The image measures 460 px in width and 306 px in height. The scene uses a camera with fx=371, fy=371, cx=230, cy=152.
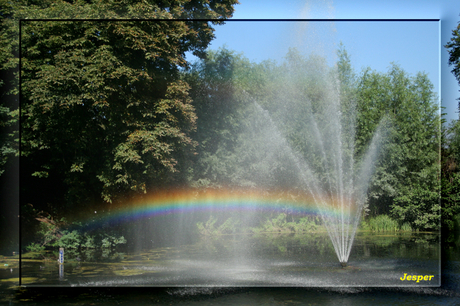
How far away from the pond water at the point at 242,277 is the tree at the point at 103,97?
338cm

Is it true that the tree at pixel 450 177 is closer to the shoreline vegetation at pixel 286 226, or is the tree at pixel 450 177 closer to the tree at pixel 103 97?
the shoreline vegetation at pixel 286 226

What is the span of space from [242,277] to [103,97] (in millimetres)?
8202

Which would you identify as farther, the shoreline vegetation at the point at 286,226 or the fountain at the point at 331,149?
the shoreline vegetation at the point at 286,226

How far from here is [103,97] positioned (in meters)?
13.5

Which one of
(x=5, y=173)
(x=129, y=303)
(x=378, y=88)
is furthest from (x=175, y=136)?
(x=378, y=88)

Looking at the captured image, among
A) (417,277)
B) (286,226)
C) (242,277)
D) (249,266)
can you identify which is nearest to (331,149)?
(286,226)

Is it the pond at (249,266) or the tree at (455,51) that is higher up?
the tree at (455,51)

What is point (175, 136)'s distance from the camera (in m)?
14.3

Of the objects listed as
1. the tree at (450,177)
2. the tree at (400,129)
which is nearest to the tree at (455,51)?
the tree at (450,177)

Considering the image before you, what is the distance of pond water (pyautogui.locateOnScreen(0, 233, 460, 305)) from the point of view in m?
7.66

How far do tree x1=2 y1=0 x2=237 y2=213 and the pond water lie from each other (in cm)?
338

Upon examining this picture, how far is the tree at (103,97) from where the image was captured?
42.4 feet

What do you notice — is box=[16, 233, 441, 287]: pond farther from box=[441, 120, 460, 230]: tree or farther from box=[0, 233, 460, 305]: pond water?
box=[441, 120, 460, 230]: tree

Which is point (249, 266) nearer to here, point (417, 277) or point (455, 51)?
point (417, 277)
